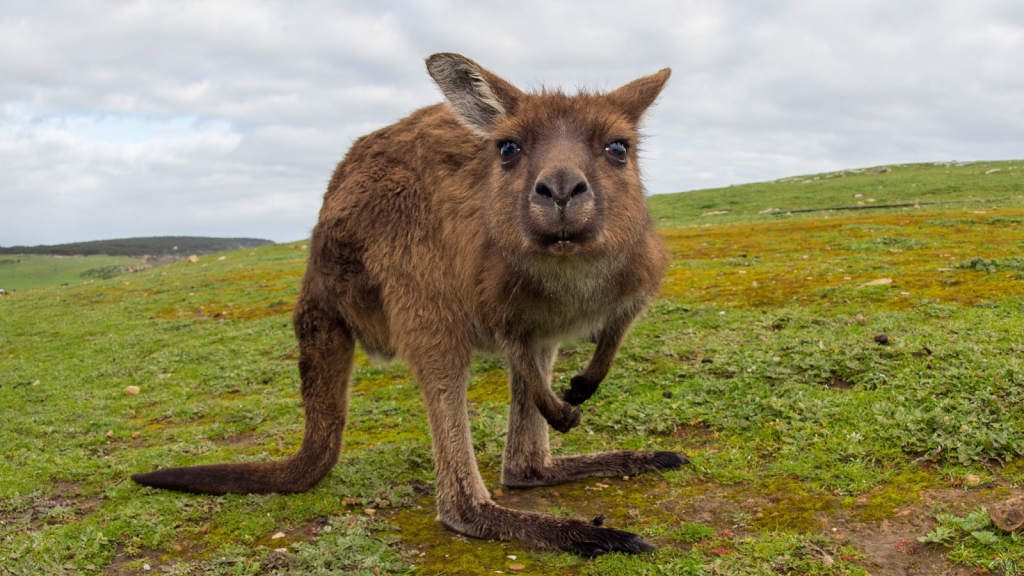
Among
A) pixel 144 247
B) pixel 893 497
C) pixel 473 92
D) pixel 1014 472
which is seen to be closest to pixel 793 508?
pixel 893 497

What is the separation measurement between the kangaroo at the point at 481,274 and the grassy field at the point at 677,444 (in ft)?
0.62

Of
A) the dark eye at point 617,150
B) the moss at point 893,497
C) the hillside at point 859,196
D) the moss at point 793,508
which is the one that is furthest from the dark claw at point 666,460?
the hillside at point 859,196

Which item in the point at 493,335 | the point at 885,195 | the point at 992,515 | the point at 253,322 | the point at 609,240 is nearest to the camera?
the point at 992,515

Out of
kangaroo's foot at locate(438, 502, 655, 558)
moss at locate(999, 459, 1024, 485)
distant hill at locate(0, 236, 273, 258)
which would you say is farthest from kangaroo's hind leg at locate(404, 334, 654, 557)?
distant hill at locate(0, 236, 273, 258)

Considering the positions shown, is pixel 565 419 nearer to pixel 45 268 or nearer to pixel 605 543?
pixel 605 543

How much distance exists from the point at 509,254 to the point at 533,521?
1450 mm

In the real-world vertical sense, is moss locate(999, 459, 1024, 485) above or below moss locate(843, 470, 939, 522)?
above

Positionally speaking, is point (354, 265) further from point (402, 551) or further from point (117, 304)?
point (117, 304)

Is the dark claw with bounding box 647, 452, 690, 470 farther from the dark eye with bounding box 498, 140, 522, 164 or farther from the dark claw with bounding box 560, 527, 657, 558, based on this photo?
the dark eye with bounding box 498, 140, 522, 164

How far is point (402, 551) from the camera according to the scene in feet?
11.8

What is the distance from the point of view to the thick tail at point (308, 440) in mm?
4293

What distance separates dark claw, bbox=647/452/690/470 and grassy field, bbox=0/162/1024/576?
0.29 ft

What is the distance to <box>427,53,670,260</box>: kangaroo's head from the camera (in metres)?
3.19

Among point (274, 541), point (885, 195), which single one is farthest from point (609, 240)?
point (885, 195)
